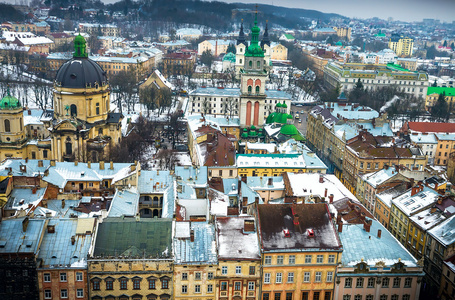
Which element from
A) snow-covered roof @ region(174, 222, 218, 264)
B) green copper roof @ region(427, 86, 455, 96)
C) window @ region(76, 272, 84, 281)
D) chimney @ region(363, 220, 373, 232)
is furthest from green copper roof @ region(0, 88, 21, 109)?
green copper roof @ region(427, 86, 455, 96)

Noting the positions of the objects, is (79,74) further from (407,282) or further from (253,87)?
(407,282)

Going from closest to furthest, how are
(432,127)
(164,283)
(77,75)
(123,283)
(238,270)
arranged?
(123,283), (164,283), (238,270), (77,75), (432,127)

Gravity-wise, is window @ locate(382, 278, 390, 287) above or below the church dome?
below

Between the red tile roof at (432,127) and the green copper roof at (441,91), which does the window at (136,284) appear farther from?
the green copper roof at (441,91)

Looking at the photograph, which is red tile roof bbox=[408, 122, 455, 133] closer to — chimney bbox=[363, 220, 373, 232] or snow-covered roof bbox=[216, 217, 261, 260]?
chimney bbox=[363, 220, 373, 232]

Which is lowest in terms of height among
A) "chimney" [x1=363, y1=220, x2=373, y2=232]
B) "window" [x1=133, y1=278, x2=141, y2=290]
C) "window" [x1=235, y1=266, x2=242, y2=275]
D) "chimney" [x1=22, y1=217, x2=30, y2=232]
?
Result: "window" [x1=133, y1=278, x2=141, y2=290]

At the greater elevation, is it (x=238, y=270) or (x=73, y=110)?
(x=73, y=110)

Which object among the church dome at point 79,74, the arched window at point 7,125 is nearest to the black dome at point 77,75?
the church dome at point 79,74

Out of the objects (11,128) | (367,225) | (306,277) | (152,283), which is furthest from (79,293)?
(11,128)
